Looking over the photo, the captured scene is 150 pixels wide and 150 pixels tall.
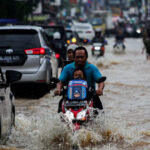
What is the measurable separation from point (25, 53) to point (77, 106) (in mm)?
5482

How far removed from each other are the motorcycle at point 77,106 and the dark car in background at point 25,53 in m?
5.33

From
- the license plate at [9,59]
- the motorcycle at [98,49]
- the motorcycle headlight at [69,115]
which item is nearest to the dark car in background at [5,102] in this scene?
the motorcycle headlight at [69,115]

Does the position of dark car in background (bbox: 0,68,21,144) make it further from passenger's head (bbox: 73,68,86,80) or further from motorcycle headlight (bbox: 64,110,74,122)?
passenger's head (bbox: 73,68,86,80)

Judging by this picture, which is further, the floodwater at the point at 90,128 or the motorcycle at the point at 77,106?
the floodwater at the point at 90,128

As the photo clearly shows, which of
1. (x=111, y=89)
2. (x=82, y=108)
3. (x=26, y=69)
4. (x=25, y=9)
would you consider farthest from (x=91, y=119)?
(x=25, y=9)

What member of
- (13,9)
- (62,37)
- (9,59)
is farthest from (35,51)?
(13,9)

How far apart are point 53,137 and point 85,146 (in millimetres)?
613

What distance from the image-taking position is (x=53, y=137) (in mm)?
7930

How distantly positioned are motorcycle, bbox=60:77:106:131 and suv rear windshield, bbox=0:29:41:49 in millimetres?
5454

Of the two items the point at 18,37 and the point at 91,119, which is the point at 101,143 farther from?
the point at 18,37

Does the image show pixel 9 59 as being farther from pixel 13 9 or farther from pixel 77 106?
pixel 13 9

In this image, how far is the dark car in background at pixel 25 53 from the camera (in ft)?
41.6

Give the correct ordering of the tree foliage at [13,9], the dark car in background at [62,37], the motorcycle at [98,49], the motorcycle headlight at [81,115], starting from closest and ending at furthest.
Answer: the motorcycle headlight at [81,115]
the dark car in background at [62,37]
the motorcycle at [98,49]
the tree foliage at [13,9]

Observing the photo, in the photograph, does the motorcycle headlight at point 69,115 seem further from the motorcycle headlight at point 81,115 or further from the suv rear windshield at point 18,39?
the suv rear windshield at point 18,39
